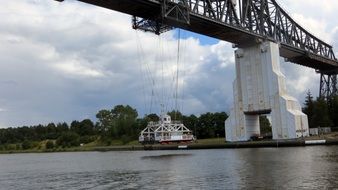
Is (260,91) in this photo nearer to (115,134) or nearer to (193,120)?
(193,120)

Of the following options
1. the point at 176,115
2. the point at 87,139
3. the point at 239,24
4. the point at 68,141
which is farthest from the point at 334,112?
the point at 68,141

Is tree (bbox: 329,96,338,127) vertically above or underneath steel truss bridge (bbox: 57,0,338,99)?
underneath

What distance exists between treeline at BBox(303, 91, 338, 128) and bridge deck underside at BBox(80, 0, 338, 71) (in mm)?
10699

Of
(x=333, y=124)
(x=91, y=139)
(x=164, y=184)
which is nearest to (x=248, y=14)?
(x=333, y=124)

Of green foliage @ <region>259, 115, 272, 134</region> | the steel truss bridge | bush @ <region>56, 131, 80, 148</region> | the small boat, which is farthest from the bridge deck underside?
bush @ <region>56, 131, 80, 148</region>

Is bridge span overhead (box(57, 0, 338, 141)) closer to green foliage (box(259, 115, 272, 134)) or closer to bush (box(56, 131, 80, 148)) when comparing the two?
green foliage (box(259, 115, 272, 134))

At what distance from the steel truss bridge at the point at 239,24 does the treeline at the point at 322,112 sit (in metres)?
10.8

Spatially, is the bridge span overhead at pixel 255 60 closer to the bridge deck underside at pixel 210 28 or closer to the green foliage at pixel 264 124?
the bridge deck underside at pixel 210 28

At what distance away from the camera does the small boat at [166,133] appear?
135 m

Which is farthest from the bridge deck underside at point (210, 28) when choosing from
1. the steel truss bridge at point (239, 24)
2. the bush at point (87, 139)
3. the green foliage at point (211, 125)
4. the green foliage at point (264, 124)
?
the bush at point (87, 139)

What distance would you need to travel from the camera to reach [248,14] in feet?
290

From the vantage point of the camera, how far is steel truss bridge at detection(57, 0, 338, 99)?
64625 millimetres

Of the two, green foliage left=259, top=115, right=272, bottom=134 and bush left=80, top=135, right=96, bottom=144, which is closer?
green foliage left=259, top=115, right=272, bottom=134

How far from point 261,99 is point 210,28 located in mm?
20571
